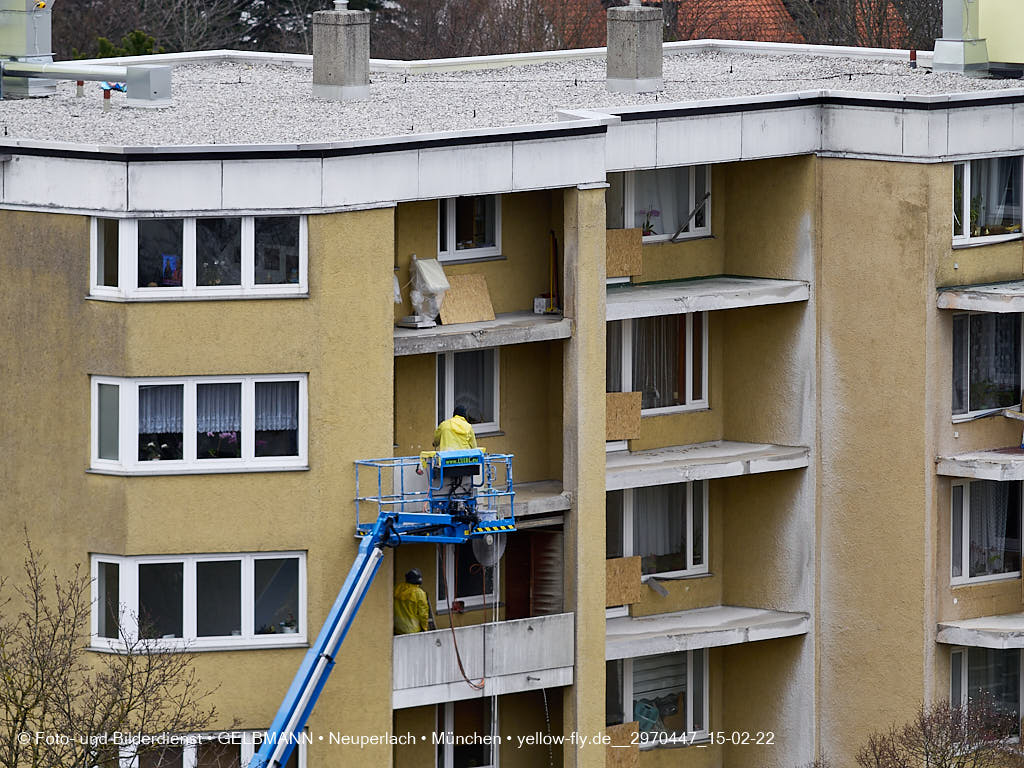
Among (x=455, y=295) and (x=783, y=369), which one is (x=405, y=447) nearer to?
(x=455, y=295)

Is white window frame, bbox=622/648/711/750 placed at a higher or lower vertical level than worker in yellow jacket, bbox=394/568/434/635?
lower

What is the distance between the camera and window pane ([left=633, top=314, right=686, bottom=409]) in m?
49.3

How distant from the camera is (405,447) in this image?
45219 mm

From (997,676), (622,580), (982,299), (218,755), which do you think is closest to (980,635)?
(997,676)

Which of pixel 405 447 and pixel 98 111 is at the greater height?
pixel 98 111

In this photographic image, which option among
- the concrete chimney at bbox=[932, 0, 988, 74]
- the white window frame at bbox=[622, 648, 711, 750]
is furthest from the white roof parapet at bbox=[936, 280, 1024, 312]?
the white window frame at bbox=[622, 648, 711, 750]

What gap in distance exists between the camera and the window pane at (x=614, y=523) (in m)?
49.1

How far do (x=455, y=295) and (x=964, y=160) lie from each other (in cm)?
951

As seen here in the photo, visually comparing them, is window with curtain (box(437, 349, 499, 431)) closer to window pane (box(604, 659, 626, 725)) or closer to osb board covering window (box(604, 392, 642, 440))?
osb board covering window (box(604, 392, 642, 440))

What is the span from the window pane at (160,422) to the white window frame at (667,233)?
10678mm

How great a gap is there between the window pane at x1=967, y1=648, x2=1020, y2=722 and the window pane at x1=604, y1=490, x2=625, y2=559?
674 centimetres

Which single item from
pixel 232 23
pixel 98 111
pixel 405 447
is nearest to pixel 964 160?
pixel 405 447

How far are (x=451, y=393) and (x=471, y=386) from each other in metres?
0.47

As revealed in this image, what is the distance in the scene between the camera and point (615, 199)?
160 ft
